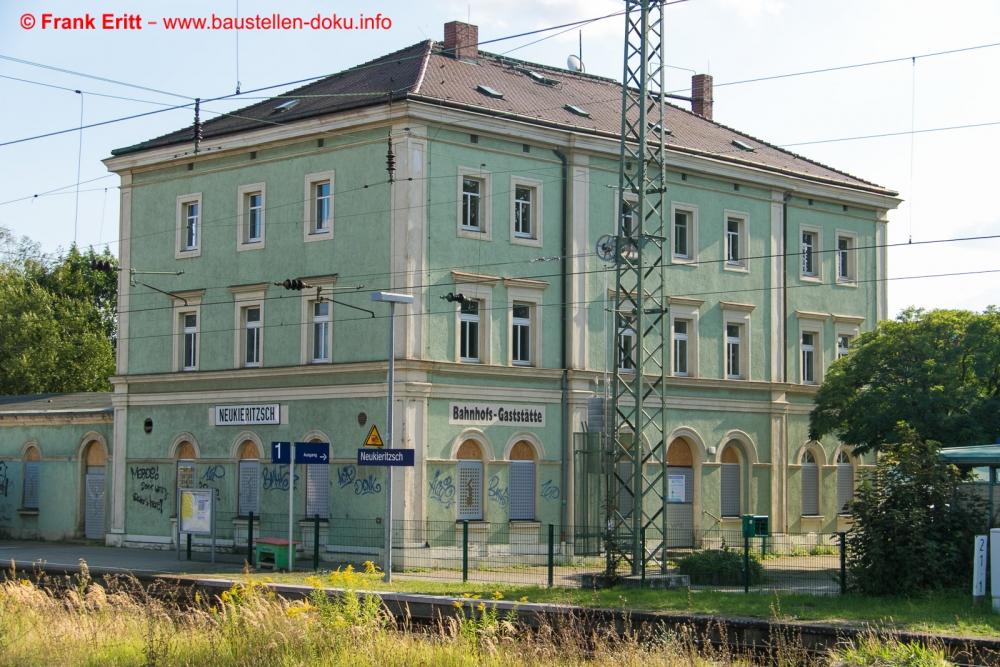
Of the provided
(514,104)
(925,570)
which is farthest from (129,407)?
(925,570)

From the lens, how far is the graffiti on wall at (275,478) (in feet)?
111

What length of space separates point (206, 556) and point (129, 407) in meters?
6.97

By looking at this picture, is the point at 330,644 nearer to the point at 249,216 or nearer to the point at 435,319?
the point at 435,319

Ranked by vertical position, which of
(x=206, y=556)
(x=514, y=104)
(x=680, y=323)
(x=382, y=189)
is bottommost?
(x=206, y=556)

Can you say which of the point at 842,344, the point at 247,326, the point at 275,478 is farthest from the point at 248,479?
the point at 842,344

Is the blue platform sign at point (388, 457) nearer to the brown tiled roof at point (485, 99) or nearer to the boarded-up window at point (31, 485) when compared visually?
the brown tiled roof at point (485, 99)

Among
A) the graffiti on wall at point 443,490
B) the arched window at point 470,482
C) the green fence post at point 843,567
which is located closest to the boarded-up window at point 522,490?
the arched window at point 470,482

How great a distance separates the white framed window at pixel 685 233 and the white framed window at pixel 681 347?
73.8 inches

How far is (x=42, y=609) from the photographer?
17.0 metres

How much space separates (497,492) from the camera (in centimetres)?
3297

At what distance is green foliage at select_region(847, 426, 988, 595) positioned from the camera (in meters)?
21.6

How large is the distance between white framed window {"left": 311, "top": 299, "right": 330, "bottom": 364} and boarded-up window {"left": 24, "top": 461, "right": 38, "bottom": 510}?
12.4 meters

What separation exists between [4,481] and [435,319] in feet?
58.3

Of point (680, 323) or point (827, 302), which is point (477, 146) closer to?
point (680, 323)
